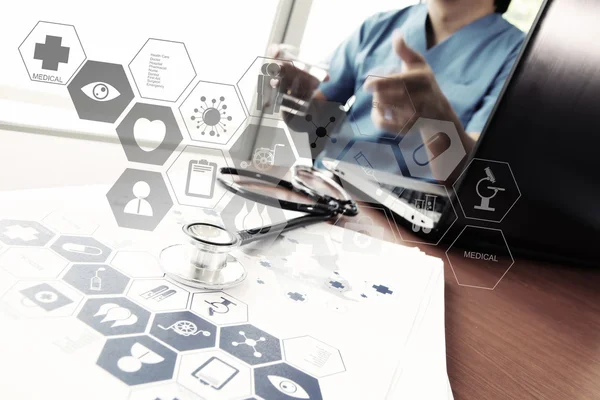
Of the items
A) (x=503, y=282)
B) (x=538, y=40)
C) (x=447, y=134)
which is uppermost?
(x=538, y=40)

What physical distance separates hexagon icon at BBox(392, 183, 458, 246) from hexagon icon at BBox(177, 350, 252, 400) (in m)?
0.36

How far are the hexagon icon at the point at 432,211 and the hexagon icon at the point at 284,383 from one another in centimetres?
34

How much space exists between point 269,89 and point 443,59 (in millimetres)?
325

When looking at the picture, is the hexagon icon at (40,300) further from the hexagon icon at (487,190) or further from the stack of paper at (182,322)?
the hexagon icon at (487,190)

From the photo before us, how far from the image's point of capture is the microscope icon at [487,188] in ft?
1.71

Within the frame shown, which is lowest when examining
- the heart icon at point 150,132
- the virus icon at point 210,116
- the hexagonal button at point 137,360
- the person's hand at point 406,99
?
the heart icon at point 150,132

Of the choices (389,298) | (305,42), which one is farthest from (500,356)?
(305,42)

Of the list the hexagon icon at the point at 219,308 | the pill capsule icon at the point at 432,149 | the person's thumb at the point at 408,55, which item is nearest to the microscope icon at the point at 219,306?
the hexagon icon at the point at 219,308

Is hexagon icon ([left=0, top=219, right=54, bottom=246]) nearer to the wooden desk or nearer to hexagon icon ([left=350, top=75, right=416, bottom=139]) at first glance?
the wooden desk

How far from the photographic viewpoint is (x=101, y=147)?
22.5 inches

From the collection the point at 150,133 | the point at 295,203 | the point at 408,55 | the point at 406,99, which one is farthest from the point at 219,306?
the point at 408,55

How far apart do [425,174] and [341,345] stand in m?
0.35

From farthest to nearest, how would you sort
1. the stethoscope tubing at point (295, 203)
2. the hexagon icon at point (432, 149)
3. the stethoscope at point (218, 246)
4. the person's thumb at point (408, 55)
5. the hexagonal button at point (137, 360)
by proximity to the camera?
the person's thumb at point (408, 55)
the hexagon icon at point (432, 149)
the stethoscope tubing at point (295, 203)
the stethoscope at point (218, 246)
the hexagonal button at point (137, 360)

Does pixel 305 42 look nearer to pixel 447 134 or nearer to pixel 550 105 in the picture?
pixel 447 134
